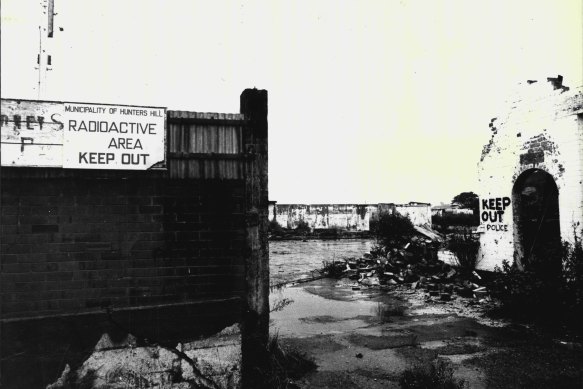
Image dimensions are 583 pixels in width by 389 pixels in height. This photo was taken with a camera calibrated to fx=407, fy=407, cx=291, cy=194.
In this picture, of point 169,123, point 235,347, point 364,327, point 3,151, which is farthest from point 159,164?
point 364,327

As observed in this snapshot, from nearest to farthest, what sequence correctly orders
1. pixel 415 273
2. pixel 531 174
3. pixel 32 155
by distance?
pixel 32 155
pixel 531 174
pixel 415 273

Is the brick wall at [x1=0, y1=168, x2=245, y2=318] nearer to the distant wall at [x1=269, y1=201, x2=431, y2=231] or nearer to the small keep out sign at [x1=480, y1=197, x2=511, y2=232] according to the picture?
the small keep out sign at [x1=480, y1=197, x2=511, y2=232]

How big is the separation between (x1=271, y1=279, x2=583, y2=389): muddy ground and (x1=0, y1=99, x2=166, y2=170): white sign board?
137 inches

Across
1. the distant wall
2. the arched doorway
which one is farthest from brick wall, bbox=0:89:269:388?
the distant wall

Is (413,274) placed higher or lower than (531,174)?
lower

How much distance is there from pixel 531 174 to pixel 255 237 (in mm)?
8862

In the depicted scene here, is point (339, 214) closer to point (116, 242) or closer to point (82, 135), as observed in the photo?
point (116, 242)

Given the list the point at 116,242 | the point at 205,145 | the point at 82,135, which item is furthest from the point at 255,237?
the point at 82,135

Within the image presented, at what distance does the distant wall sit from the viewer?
135ft

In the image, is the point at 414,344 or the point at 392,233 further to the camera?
the point at 392,233

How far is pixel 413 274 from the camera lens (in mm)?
13234

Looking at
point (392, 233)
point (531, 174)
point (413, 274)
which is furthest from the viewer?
point (392, 233)

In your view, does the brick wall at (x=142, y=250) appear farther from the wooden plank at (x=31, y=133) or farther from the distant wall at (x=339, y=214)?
the distant wall at (x=339, y=214)

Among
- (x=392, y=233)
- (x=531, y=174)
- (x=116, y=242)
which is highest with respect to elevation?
(x=531, y=174)
